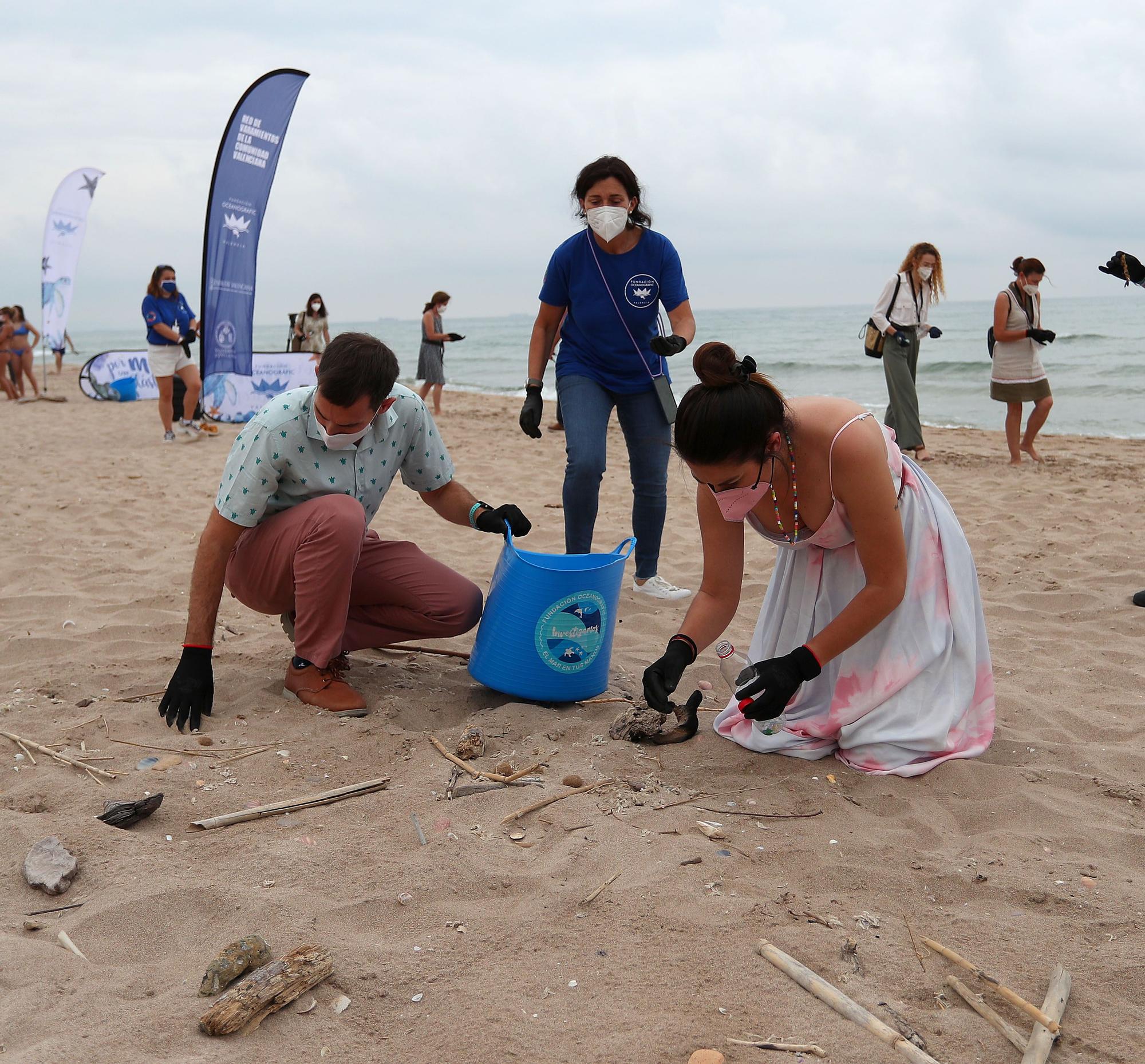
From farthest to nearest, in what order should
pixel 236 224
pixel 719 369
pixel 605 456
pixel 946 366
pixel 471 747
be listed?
pixel 946 366
pixel 236 224
pixel 605 456
pixel 471 747
pixel 719 369

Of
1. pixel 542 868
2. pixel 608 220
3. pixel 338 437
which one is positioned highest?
pixel 608 220

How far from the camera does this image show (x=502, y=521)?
3.01m

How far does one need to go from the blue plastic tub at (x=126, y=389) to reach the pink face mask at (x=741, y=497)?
13133 millimetres

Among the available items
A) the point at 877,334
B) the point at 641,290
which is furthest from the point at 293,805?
the point at 877,334

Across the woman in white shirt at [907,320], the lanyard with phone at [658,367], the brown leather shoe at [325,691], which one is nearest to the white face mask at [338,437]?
the brown leather shoe at [325,691]

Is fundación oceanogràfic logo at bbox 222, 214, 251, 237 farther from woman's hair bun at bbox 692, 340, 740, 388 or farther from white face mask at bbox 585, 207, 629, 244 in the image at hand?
woman's hair bun at bbox 692, 340, 740, 388

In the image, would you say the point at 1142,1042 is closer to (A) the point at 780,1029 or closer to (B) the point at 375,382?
(A) the point at 780,1029

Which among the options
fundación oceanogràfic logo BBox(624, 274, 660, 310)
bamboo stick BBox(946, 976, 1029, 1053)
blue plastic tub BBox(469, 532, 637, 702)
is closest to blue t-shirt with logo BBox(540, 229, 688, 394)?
fundación oceanogràfic logo BBox(624, 274, 660, 310)

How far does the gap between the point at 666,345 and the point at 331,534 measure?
4.92ft

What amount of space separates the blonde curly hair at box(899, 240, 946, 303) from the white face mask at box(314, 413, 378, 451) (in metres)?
5.42

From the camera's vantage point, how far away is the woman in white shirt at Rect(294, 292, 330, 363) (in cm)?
1191

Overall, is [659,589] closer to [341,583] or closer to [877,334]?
[341,583]

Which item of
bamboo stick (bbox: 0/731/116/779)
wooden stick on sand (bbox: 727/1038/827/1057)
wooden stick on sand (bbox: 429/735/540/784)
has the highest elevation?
wooden stick on sand (bbox: 429/735/540/784)

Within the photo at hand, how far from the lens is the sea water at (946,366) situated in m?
12.9
